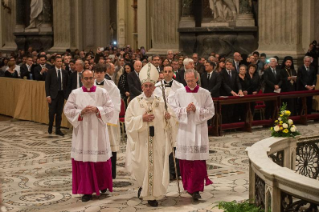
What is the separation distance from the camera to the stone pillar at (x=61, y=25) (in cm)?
2416

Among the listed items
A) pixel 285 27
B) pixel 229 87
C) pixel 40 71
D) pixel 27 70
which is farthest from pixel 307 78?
pixel 27 70

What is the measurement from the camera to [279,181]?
5262mm

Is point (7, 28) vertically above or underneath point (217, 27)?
above

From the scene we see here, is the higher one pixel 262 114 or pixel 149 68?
pixel 149 68

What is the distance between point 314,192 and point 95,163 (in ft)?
12.6

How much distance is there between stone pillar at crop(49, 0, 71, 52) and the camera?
24.2 meters

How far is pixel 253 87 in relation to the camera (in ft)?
46.6

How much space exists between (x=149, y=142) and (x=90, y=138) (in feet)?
2.60

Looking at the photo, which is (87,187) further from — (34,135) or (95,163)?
(34,135)

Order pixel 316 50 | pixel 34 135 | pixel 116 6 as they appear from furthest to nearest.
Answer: pixel 116 6 → pixel 316 50 → pixel 34 135

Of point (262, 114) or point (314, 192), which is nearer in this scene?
point (314, 192)

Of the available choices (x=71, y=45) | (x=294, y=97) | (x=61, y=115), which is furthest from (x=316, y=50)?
(x=71, y=45)

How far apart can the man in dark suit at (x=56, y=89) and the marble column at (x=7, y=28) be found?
15.1 m

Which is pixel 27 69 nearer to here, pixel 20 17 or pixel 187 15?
pixel 187 15
